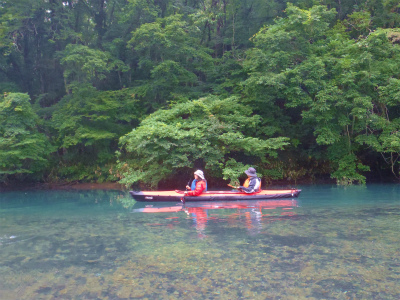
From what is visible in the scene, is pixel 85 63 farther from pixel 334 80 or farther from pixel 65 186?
pixel 334 80

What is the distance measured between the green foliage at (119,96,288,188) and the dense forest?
0.05 meters

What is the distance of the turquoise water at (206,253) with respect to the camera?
14.2 ft

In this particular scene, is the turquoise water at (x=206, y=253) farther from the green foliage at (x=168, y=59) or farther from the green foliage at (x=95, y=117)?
the green foliage at (x=168, y=59)

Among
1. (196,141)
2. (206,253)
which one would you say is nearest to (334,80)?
(196,141)

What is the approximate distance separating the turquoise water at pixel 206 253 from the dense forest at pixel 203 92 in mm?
5252

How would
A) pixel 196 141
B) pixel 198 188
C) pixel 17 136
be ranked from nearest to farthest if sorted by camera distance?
1. pixel 198 188
2. pixel 196 141
3. pixel 17 136

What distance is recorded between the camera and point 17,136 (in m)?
16.2

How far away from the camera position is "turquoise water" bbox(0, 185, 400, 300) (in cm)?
433

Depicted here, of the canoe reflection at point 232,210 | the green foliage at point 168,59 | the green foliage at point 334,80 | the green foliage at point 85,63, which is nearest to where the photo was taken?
the canoe reflection at point 232,210

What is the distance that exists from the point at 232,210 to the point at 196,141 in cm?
477

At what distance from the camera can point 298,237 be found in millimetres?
6590

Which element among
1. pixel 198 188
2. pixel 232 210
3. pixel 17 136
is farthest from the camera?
pixel 17 136

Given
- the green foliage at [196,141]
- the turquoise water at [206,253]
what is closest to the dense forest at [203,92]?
the green foliage at [196,141]

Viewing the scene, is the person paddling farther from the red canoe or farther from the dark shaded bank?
the dark shaded bank
